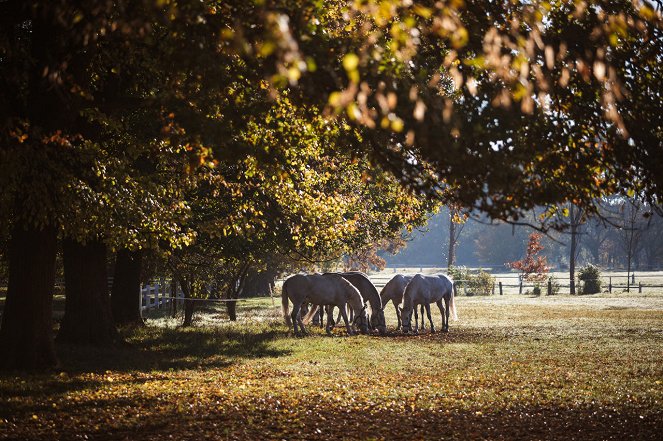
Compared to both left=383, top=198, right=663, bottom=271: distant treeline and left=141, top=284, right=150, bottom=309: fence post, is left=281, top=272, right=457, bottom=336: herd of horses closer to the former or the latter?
left=141, top=284, right=150, bottom=309: fence post

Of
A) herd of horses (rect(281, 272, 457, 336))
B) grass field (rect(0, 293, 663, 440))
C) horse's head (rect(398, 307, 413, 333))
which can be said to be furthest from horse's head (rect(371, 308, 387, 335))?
grass field (rect(0, 293, 663, 440))

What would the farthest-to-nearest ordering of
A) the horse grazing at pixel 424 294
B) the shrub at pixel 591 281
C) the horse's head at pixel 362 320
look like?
the shrub at pixel 591 281 → the horse grazing at pixel 424 294 → the horse's head at pixel 362 320

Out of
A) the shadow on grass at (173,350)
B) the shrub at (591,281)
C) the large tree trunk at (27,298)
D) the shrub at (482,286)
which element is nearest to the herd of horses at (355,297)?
the shadow on grass at (173,350)

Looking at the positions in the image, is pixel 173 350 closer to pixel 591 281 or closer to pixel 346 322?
pixel 346 322

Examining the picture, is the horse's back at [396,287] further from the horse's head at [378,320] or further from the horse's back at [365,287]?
the horse's head at [378,320]

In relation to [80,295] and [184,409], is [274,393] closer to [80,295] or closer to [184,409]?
[184,409]

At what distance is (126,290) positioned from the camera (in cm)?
2342

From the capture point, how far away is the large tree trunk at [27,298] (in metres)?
12.5

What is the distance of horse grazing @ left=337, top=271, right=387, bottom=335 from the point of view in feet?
80.9

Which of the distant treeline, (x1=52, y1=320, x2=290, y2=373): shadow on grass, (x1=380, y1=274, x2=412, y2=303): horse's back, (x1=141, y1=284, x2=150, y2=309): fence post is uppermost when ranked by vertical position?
the distant treeline

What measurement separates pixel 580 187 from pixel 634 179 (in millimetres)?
1042

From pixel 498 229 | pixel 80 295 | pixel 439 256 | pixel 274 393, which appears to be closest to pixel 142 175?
pixel 80 295

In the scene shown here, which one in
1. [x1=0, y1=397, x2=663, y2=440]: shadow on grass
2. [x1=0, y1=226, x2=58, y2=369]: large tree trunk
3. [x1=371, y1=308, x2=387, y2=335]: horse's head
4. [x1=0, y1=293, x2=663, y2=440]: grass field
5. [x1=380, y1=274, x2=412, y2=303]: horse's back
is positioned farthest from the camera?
[x1=380, y1=274, x2=412, y2=303]: horse's back

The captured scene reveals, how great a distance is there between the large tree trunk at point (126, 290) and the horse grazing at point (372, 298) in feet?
24.1
